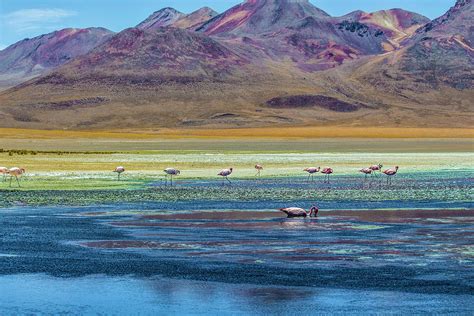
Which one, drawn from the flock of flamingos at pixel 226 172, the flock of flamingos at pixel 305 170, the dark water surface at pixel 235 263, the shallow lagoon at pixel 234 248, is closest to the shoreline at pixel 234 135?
the flock of flamingos at pixel 226 172

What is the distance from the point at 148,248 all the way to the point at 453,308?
7530mm

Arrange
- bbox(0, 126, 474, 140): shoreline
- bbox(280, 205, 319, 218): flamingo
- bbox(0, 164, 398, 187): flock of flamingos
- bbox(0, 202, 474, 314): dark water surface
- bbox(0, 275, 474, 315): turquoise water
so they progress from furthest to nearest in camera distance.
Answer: bbox(0, 126, 474, 140): shoreline < bbox(0, 164, 398, 187): flock of flamingos < bbox(280, 205, 319, 218): flamingo < bbox(0, 202, 474, 314): dark water surface < bbox(0, 275, 474, 315): turquoise water

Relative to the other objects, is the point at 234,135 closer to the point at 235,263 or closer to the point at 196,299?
the point at 235,263

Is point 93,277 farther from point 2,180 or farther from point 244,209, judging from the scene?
point 2,180

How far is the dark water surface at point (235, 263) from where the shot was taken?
579 inches

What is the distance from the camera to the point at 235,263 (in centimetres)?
1794

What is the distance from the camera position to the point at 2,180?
3831 cm

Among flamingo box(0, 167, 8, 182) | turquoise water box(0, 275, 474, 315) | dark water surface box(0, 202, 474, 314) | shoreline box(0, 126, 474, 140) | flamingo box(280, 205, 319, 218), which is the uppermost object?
shoreline box(0, 126, 474, 140)

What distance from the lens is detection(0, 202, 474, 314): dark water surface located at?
579 inches

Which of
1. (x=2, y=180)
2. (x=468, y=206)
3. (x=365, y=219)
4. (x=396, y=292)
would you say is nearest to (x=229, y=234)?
(x=365, y=219)

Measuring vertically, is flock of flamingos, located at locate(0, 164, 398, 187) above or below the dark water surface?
above

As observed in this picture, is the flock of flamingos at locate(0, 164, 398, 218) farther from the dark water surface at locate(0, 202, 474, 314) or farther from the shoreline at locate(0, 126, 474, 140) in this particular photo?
the shoreline at locate(0, 126, 474, 140)

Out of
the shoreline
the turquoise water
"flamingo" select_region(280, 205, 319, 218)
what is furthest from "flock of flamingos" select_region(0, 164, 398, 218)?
the shoreline

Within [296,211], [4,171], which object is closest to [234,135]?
[4,171]
